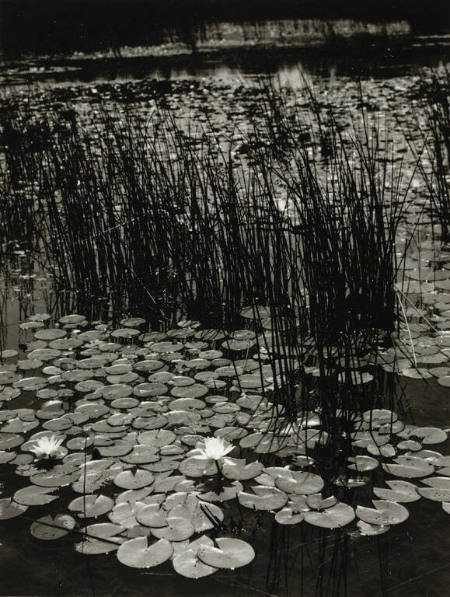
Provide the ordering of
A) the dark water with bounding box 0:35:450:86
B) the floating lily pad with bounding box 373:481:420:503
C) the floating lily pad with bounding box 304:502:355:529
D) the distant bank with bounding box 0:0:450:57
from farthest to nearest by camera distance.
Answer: the distant bank with bounding box 0:0:450:57 → the dark water with bounding box 0:35:450:86 → the floating lily pad with bounding box 373:481:420:503 → the floating lily pad with bounding box 304:502:355:529

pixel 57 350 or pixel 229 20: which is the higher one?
pixel 229 20

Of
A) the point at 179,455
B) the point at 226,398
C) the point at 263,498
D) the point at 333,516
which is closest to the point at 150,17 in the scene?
the point at 226,398

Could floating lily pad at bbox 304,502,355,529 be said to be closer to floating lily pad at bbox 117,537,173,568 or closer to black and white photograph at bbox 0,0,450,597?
black and white photograph at bbox 0,0,450,597

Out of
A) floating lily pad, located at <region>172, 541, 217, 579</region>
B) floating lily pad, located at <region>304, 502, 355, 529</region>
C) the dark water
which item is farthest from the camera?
the dark water

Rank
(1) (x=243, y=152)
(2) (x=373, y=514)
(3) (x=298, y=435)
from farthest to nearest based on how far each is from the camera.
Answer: (1) (x=243, y=152), (3) (x=298, y=435), (2) (x=373, y=514)

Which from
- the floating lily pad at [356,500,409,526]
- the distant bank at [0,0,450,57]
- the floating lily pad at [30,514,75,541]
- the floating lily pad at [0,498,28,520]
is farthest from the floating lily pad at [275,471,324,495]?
the distant bank at [0,0,450,57]

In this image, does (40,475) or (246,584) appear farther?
(40,475)

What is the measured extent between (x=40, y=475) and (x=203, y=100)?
253 inches

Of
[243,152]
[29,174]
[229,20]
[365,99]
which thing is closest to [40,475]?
[29,174]

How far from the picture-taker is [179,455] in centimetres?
217

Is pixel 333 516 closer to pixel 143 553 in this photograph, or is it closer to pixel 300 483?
pixel 300 483

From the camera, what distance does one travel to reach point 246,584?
5.68ft

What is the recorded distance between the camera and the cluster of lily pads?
1.89 meters

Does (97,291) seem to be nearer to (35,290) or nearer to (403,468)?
(35,290)
